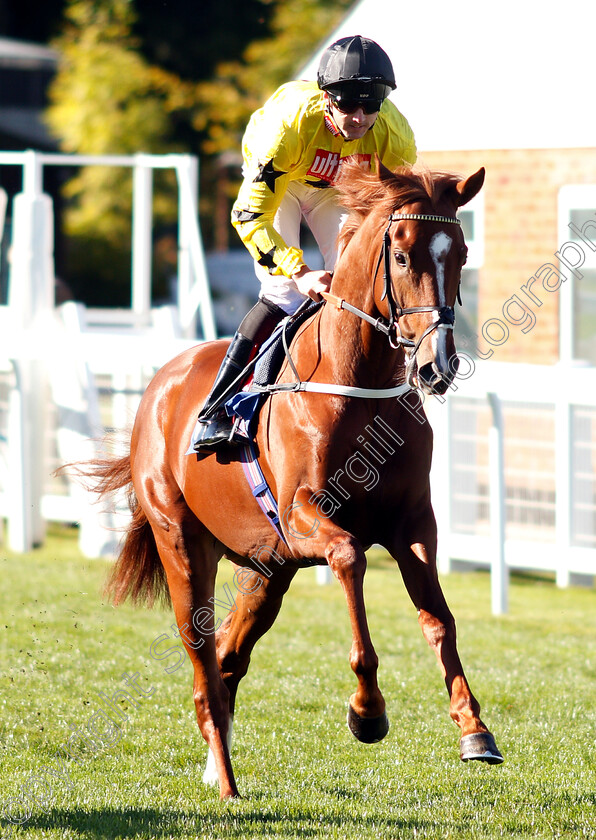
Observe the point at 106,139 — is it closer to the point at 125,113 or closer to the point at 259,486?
the point at 125,113

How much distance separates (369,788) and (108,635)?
2.99 m

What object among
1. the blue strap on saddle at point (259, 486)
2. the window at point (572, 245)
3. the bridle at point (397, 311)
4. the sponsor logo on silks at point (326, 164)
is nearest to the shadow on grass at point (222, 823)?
the blue strap on saddle at point (259, 486)

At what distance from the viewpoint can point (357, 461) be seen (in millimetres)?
3787

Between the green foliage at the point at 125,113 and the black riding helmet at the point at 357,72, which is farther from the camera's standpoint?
the green foliage at the point at 125,113

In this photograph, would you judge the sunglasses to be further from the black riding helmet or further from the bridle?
the bridle

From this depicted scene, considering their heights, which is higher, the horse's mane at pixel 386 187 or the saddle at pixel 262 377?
the horse's mane at pixel 386 187

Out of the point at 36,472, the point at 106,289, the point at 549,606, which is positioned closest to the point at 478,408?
the point at 549,606

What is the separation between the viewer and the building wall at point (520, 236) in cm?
1080

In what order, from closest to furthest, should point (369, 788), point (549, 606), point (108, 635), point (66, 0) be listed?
point (369, 788) → point (108, 635) → point (549, 606) → point (66, 0)

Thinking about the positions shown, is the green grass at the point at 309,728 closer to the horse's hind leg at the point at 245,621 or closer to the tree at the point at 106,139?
the horse's hind leg at the point at 245,621

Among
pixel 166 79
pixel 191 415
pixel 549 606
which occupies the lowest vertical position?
pixel 549 606

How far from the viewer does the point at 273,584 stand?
4.55 m

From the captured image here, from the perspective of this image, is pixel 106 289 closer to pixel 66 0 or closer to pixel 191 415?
pixel 66 0

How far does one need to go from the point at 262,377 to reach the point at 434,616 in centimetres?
110
